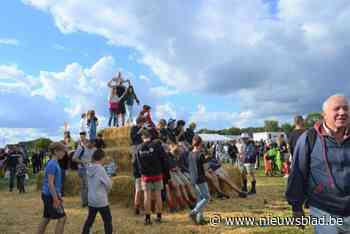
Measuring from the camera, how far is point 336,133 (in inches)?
126

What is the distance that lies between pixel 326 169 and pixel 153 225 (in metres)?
4.74

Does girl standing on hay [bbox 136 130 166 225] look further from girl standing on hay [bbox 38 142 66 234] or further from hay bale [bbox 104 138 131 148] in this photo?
hay bale [bbox 104 138 131 148]

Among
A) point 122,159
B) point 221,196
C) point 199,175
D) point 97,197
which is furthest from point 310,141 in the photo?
point 122,159

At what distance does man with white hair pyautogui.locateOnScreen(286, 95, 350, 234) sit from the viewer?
311 cm

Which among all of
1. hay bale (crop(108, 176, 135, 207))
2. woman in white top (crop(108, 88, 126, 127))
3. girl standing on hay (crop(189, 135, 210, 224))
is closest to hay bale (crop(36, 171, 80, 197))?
hay bale (crop(108, 176, 135, 207))

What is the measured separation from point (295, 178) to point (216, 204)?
634 cm

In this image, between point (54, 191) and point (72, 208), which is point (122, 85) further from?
point (54, 191)

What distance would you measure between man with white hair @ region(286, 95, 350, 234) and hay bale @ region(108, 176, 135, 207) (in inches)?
256

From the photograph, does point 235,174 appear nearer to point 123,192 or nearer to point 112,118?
point 123,192

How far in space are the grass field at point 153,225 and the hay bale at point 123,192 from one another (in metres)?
0.19

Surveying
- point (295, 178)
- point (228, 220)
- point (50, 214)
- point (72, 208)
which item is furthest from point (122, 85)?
point (295, 178)

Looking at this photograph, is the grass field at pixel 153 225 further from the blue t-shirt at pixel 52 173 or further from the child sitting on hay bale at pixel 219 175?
the blue t-shirt at pixel 52 173

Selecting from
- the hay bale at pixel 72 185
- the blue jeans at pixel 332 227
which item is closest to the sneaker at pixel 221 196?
the hay bale at pixel 72 185

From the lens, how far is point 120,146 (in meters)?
14.1
